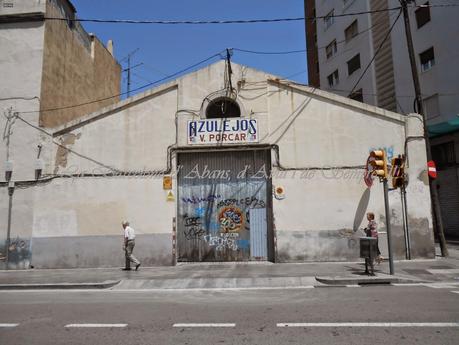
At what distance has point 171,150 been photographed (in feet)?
50.6

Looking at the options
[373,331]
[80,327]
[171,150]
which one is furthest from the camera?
[171,150]

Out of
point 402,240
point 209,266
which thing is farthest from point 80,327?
point 402,240

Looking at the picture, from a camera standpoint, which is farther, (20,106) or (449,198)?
(449,198)

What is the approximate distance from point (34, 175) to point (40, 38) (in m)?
5.18

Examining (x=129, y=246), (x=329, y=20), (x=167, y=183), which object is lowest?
(x=129, y=246)

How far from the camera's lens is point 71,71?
18.3 meters

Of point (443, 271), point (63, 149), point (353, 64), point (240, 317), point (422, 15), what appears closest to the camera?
point (240, 317)

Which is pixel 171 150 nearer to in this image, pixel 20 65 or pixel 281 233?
pixel 281 233

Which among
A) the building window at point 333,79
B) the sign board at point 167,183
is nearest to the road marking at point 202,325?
the sign board at point 167,183

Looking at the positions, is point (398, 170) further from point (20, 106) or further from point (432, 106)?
point (432, 106)

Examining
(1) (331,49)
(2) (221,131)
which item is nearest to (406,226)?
(2) (221,131)

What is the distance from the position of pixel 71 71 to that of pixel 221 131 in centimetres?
751

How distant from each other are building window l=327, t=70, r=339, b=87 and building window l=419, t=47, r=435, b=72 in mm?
9895

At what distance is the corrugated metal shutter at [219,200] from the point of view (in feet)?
51.0
